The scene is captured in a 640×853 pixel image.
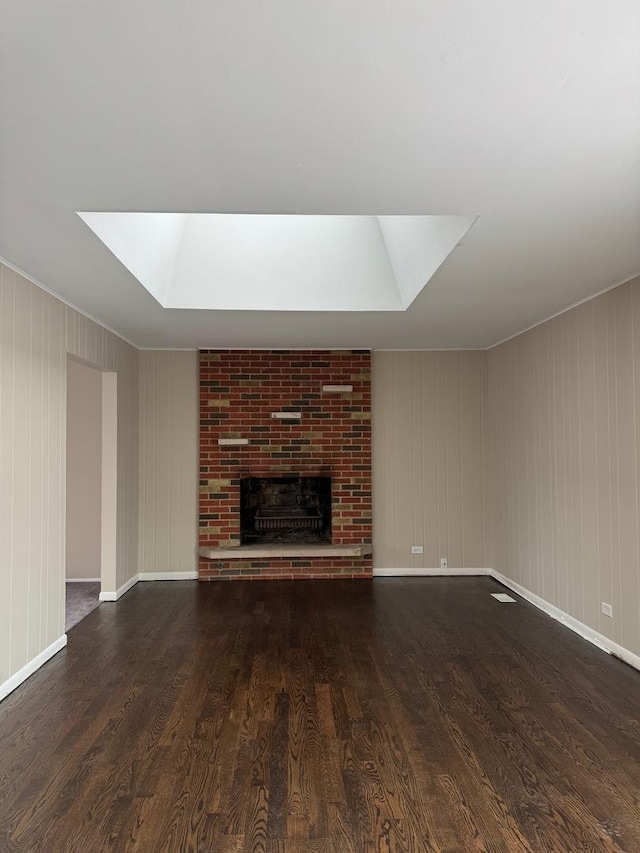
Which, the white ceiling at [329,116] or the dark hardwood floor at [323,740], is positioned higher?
the white ceiling at [329,116]

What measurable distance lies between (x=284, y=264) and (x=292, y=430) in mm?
2315

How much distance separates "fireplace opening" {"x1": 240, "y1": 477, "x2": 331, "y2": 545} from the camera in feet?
22.0

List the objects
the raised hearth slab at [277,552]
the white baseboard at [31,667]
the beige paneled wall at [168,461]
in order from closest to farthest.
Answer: the white baseboard at [31,667], the raised hearth slab at [277,552], the beige paneled wall at [168,461]

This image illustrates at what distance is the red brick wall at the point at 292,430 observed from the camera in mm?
6547

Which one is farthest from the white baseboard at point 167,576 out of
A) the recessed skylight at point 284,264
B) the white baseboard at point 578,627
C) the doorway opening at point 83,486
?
the white baseboard at point 578,627

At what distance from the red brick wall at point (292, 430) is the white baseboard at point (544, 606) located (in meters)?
0.54

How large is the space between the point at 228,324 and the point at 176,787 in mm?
3686

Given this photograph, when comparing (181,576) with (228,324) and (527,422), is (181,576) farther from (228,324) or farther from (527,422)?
(527,422)

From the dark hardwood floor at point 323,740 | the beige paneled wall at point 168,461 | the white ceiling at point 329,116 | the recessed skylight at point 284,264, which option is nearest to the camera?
the white ceiling at point 329,116

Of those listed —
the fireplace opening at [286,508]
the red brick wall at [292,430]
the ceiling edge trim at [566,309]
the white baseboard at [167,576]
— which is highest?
the ceiling edge trim at [566,309]

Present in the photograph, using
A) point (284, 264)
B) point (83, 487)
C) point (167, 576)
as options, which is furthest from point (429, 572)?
point (83, 487)

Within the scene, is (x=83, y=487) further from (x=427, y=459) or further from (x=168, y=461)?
(x=427, y=459)

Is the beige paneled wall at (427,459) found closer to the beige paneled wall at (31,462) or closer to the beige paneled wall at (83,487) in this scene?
the beige paneled wall at (83,487)

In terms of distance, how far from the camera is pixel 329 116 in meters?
1.89
